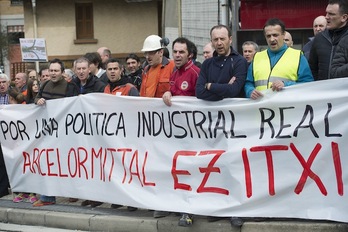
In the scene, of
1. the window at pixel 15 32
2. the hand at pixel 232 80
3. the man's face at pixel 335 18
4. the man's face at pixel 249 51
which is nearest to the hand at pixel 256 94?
the hand at pixel 232 80

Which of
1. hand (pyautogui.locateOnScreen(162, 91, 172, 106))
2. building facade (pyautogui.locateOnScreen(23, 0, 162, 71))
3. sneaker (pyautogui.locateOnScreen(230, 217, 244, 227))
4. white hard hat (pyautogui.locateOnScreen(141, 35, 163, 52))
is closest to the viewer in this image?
sneaker (pyautogui.locateOnScreen(230, 217, 244, 227))

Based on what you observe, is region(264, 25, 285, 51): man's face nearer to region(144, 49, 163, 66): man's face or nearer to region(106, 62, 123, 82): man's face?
region(144, 49, 163, 66): man's face

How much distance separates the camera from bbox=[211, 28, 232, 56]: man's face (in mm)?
6145

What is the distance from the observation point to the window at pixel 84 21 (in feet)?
99.1

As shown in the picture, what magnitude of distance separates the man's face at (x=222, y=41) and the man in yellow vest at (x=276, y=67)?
0.30m

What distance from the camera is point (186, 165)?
645 cm

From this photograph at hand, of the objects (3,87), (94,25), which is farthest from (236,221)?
(94,25)

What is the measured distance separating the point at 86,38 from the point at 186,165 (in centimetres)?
2449

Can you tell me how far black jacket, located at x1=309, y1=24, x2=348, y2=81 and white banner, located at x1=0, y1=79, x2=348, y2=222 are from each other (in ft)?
0.92

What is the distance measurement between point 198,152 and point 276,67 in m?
1.18

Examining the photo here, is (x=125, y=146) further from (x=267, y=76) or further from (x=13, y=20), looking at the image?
(x=13, y=20)

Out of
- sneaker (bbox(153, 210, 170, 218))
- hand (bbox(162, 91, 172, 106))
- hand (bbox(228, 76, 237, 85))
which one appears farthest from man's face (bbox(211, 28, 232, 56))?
sneaker (bbox(153, 210, 170, 218))

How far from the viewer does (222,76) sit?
6.15 metres

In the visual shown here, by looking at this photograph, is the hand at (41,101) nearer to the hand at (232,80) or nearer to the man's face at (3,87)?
the man's face at (3,87)
